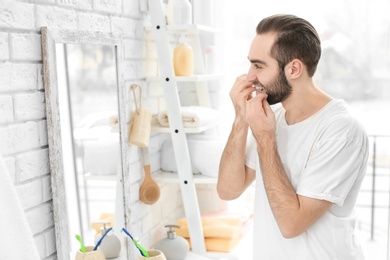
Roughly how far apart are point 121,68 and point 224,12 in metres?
0.92

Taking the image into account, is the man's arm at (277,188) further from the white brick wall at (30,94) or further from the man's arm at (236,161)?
the white brick wall at (30,94)

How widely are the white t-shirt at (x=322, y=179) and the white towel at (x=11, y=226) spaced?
0.82 m

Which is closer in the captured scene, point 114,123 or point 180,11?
point 114,123

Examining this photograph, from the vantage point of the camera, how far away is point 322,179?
4.64 ft

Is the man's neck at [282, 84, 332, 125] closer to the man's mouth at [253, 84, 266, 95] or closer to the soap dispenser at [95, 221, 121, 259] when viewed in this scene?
the man's mouth at [253, 84, 266, 95]

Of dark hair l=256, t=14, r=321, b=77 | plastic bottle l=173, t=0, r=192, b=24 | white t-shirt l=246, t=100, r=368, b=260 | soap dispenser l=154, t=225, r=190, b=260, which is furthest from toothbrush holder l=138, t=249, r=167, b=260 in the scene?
plastic bottle l=173, t=0, r=192, b=24

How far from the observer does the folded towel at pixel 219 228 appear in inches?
79.2

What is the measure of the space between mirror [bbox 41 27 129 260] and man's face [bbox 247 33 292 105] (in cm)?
48

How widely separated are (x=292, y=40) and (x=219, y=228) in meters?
0.90

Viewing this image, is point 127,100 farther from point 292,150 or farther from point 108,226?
point 292,150

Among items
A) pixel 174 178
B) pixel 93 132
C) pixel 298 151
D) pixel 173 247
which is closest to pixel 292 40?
pixel 298 151

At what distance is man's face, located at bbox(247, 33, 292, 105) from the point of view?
1.53 meters

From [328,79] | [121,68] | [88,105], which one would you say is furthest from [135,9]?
[328,79]

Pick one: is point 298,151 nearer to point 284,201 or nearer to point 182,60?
point 284,201
